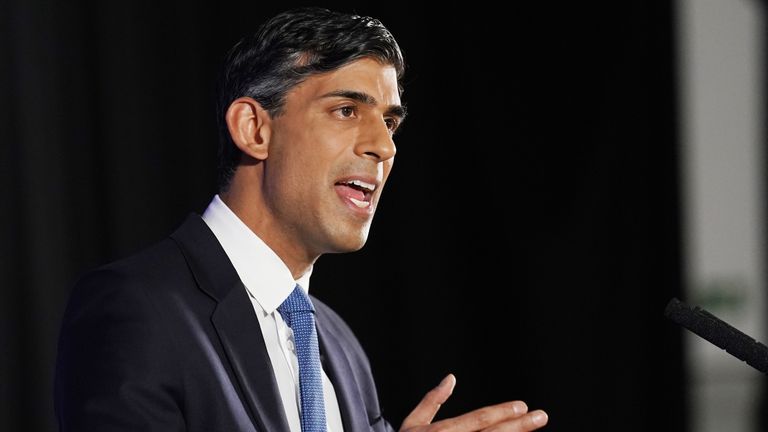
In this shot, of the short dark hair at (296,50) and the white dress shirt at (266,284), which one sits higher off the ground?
the short dark hair at (296,50)

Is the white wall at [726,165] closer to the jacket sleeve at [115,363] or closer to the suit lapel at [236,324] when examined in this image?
the suit lapel at [236,324]

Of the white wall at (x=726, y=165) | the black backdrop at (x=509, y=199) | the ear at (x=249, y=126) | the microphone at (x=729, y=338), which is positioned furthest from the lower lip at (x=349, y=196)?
the white wall at (x=726, y=165)

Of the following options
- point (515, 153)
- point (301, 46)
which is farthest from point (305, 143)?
point (515, 153)

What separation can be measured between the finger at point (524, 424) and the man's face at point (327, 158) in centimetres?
30

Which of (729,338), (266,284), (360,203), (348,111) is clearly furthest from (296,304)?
(729,338)

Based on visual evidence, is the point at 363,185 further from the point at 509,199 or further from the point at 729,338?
the point at 509,199

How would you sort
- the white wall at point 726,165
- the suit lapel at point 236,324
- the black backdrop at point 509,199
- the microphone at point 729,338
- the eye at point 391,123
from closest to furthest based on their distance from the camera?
the microphone at point 729,338 → the suit lapel at point 236,324 → the eye at point 391,123 → the black backdrop at point 509,199 → the white wall at point 726,165

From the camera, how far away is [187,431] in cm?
115

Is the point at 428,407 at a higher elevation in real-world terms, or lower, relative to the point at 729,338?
lower

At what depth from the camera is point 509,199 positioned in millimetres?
3193

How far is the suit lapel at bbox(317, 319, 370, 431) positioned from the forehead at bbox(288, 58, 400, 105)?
1.09 ft

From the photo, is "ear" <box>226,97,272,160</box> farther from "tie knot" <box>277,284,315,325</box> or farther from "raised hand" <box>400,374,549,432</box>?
"raised hand" <box>400,374,549,432</box>

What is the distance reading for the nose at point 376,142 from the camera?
1351 millimetres

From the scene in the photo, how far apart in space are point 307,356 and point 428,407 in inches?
7.7
